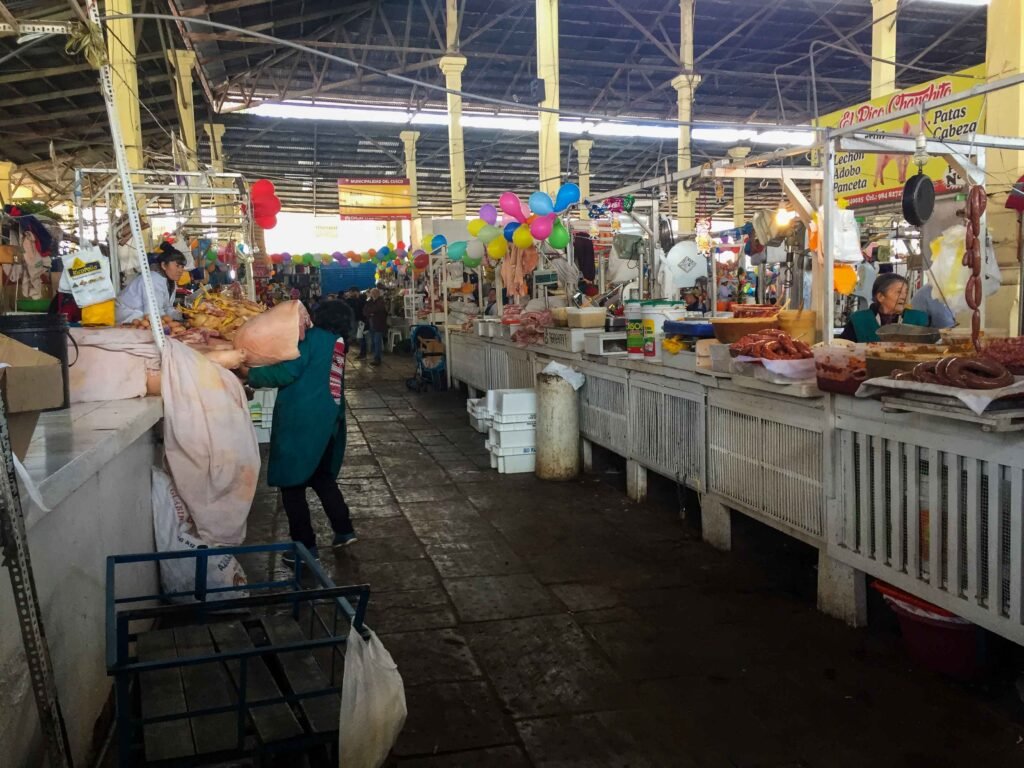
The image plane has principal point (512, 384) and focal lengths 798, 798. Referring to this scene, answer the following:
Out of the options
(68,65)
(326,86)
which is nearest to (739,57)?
(326,86)

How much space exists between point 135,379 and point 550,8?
11.9m

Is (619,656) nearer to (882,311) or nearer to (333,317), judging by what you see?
(333,317)

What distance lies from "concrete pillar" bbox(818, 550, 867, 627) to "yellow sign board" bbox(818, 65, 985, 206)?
16.9ft

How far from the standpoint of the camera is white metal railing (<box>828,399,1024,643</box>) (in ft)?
9.37

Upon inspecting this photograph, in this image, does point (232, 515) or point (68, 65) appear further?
point (68, 65)

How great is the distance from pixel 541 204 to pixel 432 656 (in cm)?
599

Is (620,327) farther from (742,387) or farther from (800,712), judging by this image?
(800,712)

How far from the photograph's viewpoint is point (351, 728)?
180 centimetres

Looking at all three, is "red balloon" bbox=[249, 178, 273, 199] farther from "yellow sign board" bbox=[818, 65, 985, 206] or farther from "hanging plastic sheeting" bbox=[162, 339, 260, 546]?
"yellow sign board" bbox=[818, 65, 985, 206]

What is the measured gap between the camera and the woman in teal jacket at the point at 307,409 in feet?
15.1

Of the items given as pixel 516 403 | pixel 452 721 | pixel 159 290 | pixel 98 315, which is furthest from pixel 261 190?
pixel 452 721

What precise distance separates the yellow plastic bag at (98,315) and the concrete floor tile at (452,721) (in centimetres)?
242

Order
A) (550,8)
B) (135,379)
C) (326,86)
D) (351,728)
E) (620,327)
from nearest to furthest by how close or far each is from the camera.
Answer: (351,728)
(135,379)
(620,327)
(550,8)
(326,86)

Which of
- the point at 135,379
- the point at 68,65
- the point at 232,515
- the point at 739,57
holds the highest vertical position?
the point at 739,57
